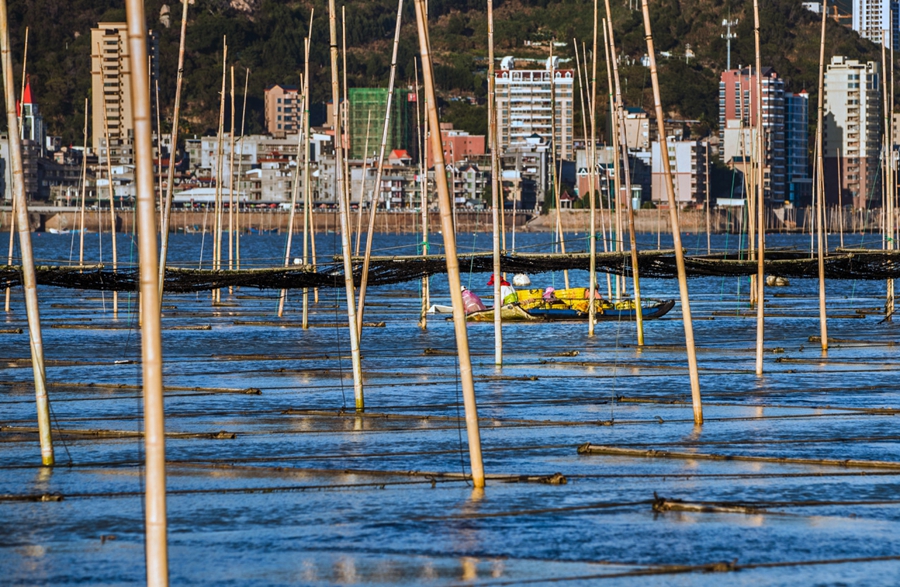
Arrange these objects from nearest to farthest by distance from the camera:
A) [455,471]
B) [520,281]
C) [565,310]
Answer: [455,471] < [565,310] < [520,281]

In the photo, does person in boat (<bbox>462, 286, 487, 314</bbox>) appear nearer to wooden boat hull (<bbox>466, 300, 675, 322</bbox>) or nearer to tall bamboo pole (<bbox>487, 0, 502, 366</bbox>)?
wooden boat hull (<bbox>466, 300, 675, 322</bbox>)

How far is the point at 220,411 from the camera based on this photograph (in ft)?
76.1

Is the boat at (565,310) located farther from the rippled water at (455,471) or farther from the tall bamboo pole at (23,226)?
the tall bamboo pole at (23,226)

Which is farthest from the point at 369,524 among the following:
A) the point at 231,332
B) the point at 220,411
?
the point at 231,332

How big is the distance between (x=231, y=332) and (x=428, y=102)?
91.9 ft

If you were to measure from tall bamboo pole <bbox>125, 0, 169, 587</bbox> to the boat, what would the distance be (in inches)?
1365

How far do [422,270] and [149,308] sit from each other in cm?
2439

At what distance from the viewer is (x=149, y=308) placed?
32.1 feet

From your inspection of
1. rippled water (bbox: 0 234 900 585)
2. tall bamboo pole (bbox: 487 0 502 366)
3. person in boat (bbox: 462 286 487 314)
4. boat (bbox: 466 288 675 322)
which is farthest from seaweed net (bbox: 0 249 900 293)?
person in boat (bbox: 462 286 487 314)

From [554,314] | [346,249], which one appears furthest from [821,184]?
[346,249]

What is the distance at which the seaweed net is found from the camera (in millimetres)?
31406

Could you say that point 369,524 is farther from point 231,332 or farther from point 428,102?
point 231,332

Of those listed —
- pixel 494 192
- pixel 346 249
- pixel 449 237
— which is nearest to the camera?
pixel 449 237

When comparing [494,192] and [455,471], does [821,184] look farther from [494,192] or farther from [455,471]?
[455,471]
